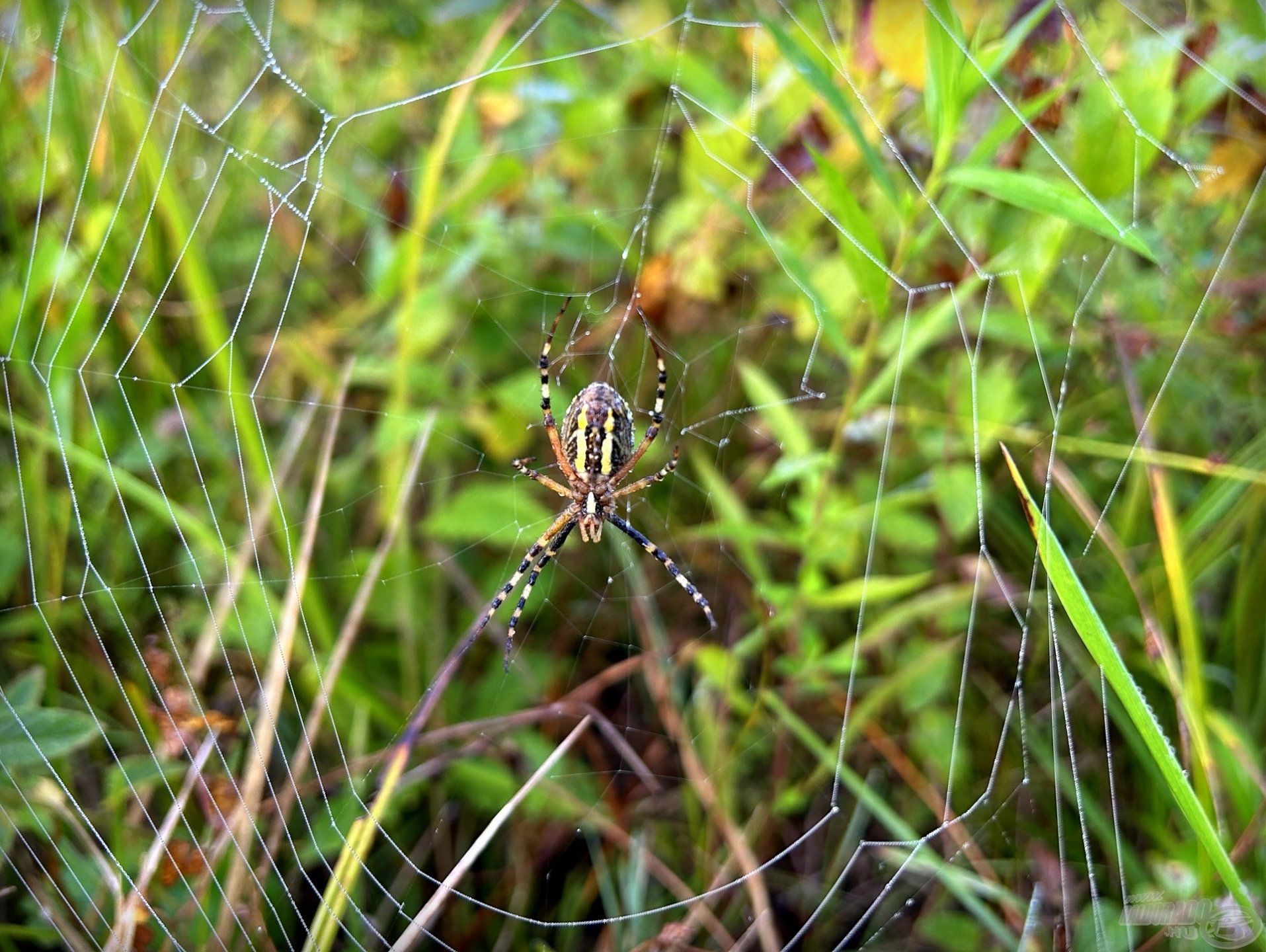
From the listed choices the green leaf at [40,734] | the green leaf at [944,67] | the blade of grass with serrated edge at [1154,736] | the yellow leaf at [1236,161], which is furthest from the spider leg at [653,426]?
the green leaf at [40,734]

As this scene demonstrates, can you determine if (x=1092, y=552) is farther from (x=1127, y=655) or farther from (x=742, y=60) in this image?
(x=742, y=60)

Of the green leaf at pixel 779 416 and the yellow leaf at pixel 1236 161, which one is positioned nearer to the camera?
the green leaf at pixel 779 416

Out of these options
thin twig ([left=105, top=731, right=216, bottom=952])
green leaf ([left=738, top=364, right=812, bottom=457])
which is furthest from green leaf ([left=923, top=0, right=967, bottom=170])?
thin twig ([left=105, top=731, right=216, bottom=952])

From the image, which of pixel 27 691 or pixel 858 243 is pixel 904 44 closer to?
pixel 858 243

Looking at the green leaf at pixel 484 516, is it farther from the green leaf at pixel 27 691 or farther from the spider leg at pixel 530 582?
the green leaf at pixel 27 691

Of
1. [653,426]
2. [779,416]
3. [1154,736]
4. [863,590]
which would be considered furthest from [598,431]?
[1154,736]

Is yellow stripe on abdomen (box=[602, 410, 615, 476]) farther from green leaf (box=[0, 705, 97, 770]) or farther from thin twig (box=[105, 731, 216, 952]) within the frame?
green leaf (box=[0, 705, 97, 770])

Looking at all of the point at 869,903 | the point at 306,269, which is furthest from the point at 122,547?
the point at 869,903
